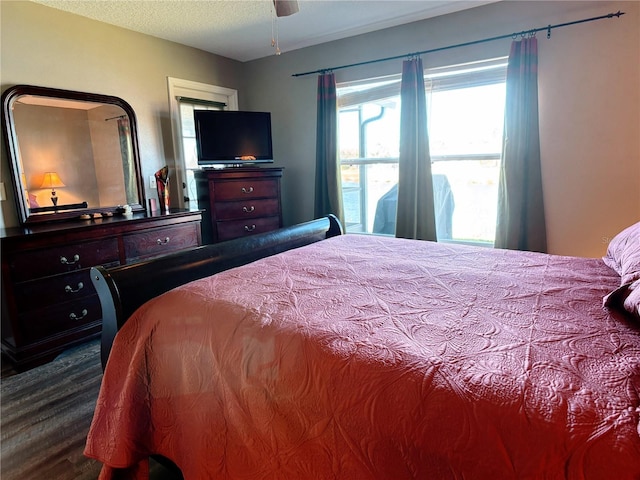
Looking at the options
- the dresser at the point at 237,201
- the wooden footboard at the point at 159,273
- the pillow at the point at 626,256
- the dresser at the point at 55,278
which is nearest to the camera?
the pillow at the point at 626,256

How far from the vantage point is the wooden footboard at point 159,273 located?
1396 millimetres

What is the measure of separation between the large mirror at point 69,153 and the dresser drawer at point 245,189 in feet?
2.30

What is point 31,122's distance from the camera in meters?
2.78

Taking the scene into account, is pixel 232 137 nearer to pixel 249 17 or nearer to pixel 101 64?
pixel 249 17

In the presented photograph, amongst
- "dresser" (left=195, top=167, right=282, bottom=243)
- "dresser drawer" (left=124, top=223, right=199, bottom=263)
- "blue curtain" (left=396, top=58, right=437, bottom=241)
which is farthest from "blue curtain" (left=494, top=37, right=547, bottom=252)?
"dresser drawer" (left=124, top=223, right=199, bottom=263)

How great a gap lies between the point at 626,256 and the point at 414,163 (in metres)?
2.14

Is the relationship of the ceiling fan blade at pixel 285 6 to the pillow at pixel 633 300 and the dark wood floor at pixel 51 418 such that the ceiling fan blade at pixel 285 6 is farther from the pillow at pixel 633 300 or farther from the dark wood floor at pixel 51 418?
the dark wood floor at pixel 51 418

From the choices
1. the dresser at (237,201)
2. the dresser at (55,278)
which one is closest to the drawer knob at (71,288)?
the dresser at (55,278)

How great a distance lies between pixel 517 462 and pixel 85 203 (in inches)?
133

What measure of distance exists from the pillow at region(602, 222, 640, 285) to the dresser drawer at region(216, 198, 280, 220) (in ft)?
9.45

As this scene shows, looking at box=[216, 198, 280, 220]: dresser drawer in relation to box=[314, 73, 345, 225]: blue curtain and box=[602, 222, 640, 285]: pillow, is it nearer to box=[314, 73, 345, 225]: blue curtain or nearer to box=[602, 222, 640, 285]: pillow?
box=[314, 73, 345, 225]: blue curtain

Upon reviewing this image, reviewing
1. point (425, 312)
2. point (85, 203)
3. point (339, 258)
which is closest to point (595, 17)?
point (339, 258)

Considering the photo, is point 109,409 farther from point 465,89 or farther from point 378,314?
point 465,89

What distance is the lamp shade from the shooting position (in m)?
2.85
